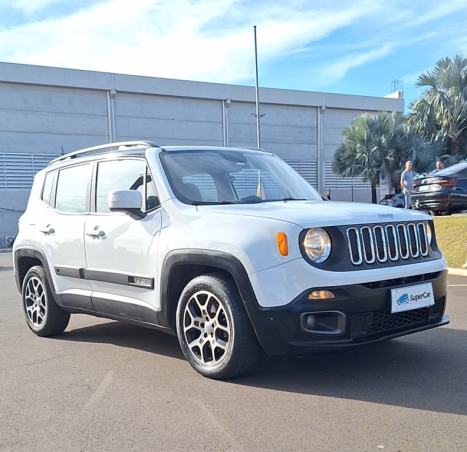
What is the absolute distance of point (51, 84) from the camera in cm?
2714

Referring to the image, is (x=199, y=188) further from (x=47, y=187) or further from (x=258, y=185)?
(x=47, y=187)

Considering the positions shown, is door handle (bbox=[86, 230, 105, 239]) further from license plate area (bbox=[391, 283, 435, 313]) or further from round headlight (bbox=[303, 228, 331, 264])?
license plate area (bbox=[391, 283, 435, 313])

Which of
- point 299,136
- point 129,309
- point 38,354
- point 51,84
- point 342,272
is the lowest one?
point 38,354

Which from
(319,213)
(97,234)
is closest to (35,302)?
(97,234)

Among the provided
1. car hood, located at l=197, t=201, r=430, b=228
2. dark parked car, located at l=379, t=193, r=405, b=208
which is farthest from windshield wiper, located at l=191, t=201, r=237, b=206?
dark parked car, located at l=379, t=193, r=405, b=208

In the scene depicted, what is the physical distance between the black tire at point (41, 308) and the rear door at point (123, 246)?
0.88 meters

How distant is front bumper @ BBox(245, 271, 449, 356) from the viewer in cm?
382

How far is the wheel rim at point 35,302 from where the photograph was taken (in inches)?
241

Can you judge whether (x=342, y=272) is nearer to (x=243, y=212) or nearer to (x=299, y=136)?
Answer: (x=243, y=212)

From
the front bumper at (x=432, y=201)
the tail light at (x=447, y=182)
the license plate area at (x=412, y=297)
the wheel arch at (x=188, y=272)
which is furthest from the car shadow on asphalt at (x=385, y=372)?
the tail light at (x=447, y=182)

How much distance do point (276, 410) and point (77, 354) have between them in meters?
2.42

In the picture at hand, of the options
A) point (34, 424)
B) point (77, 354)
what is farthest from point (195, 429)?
point (77, 354)

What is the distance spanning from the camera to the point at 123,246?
16.1ft

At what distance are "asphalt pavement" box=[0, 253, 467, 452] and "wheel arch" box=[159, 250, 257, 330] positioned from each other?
0.55 m
